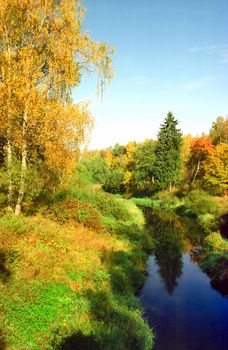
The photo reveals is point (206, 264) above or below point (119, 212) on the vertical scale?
below

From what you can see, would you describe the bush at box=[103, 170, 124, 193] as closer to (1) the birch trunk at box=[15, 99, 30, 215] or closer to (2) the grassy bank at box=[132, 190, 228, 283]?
(2) the grassy bank at box=[132, 190, 228, 283]

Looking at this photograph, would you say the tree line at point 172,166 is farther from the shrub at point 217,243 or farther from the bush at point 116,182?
the shrub at point 217,243

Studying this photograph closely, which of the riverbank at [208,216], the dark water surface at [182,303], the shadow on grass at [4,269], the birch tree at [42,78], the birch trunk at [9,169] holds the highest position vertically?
the birch tree at [42,78]

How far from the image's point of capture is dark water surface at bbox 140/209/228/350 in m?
15.5

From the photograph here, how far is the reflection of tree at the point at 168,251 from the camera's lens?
78.2 feet

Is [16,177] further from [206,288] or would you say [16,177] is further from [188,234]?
[188,234]

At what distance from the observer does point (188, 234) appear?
37.2 m

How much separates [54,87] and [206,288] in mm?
15591

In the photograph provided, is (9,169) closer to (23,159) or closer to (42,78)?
(23,159)

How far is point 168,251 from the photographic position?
98.0ft

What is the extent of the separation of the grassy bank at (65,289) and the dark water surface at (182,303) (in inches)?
55.0

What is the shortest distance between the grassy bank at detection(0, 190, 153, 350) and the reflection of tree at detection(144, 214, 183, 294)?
8.41ft

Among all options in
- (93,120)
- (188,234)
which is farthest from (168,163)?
(93,120)

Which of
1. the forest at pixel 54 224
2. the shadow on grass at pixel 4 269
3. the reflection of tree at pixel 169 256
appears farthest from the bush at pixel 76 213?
the shadow on grass at pixel 4 269
